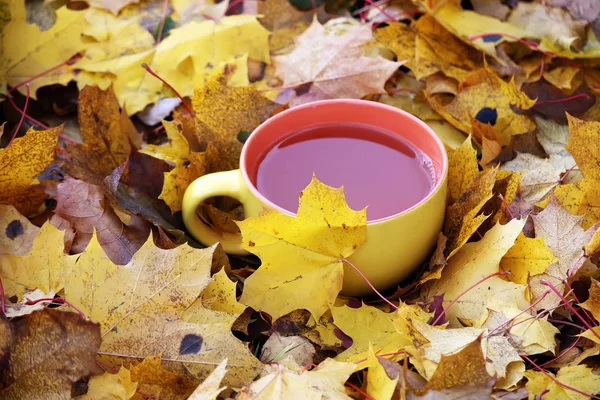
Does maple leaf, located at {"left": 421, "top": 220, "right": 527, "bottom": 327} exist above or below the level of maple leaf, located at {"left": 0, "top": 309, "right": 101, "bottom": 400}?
below

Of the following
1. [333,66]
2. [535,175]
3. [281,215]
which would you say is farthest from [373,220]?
[333,66]

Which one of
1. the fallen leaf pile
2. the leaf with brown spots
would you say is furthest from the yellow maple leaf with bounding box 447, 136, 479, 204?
the leaf with brown spots

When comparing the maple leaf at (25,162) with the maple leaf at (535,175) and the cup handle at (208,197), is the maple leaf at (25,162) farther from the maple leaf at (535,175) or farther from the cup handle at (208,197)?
the maple leaf at (535,175)

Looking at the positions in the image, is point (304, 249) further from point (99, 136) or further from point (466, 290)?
point (99, 136)

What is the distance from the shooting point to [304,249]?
82 centimetres

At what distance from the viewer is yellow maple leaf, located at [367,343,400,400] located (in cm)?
69

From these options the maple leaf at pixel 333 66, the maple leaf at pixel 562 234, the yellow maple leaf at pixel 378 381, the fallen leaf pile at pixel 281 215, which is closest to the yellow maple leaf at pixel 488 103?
the fallen leaf pile at pixel 281 215

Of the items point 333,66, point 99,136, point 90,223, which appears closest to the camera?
point 90,223

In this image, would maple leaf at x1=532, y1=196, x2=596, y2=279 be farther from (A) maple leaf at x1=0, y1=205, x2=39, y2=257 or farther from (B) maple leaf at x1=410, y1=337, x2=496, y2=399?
(A) maple leaf at x1=0, y1=205, x2=39, y2=257

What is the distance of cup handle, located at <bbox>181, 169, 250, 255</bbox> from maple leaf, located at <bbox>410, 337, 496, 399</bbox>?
0.34 meters

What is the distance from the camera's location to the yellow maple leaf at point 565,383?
730mm

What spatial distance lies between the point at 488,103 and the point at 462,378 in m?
0.55

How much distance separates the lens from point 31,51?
1.15 meters

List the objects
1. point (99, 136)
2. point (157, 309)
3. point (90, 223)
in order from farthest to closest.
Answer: point (99, 136) < point (90, 223) < point (157, 309)
